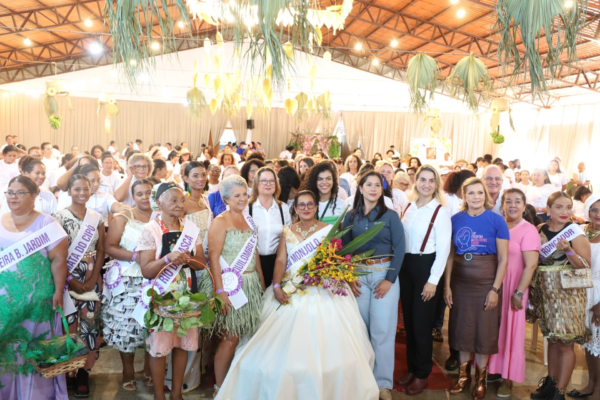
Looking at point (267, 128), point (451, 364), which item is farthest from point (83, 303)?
point (267, 128)

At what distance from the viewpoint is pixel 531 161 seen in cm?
1544

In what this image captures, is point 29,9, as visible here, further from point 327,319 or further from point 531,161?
point 531,161

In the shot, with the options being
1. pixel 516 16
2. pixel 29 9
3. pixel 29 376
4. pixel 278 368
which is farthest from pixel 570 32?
pixel 29 9

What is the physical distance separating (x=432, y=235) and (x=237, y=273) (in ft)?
4.34

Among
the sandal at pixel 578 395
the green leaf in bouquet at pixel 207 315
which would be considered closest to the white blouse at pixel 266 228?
the green leaf in bouquet at pixel 207 315

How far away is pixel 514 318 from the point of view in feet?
10.5

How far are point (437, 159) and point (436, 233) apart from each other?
12.4 meters

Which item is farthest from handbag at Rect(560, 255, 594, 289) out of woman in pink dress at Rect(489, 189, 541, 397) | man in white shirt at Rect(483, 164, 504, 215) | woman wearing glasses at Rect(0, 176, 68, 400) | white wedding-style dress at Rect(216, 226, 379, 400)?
woman wearing glasses at Rect(0, 176, 68, 400)

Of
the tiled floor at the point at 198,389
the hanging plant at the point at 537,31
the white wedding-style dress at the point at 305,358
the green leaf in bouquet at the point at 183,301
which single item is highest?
the hanging plant at the point at 537,31

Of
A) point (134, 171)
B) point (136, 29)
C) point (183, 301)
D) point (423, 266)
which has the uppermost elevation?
point (136, 29)

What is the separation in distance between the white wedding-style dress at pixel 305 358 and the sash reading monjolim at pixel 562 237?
142cm

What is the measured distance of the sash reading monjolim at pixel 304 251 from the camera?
3.03m

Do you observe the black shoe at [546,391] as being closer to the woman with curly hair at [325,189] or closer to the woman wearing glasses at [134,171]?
the woman with curly hair at [325,189]

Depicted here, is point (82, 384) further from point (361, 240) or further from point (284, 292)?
point (361, 240)
